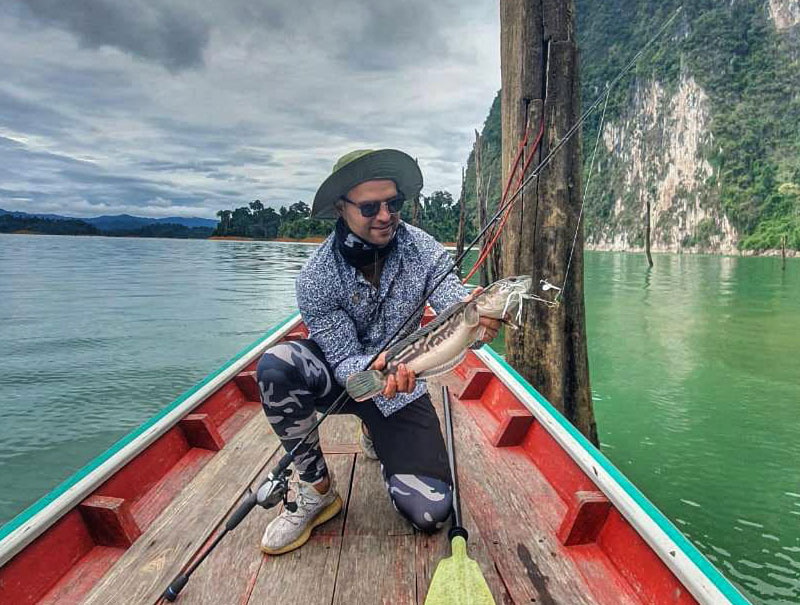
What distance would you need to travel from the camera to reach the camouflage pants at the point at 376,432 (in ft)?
7.94

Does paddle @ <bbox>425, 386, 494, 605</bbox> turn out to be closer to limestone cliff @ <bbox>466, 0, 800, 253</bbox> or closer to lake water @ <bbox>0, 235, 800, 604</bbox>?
lake water @ <bbox>0, 235, 800, 604</bbox>

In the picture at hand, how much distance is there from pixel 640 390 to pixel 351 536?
7803mm

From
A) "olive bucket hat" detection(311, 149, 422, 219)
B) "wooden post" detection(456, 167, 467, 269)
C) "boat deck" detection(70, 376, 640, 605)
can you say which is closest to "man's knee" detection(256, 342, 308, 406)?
"boat deck" detection(70, 376, 640, 605)

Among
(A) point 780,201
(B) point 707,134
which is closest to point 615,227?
(B) point 707,134

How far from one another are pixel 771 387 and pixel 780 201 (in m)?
69.5

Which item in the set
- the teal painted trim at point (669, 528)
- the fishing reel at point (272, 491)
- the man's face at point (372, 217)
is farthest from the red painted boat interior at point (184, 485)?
the man's face at point (372, 217)

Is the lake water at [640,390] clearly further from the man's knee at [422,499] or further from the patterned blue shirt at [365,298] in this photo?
the patterned blue shirt at [365,298]

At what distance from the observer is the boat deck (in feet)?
6.74

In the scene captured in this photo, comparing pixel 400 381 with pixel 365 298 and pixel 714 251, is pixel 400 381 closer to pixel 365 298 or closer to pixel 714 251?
pixel 365 298

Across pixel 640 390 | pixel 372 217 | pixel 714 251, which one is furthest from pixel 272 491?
pixel 714 251

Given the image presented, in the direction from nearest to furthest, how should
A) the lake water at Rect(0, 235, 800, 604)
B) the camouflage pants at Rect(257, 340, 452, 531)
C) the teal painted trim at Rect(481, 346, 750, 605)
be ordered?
the teal painted trim at Rect(481, 346, 750, 605)
the camouflage pants at Rect(257, 340, 452, 531)
the lake water at Rect(0, 235, 800, 604)

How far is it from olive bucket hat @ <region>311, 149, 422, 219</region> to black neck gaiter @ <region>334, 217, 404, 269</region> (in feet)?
0.49

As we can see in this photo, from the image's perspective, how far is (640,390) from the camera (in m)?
8.88

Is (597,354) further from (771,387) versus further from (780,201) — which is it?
(780,201)
